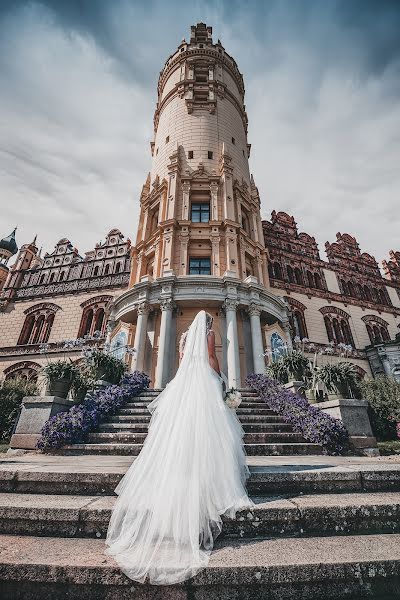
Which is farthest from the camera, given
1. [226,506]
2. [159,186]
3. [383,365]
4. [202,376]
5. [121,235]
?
[121,235]

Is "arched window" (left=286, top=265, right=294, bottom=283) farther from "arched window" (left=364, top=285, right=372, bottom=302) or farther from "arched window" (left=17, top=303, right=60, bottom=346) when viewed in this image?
"arched window" (left=17, top=303, right=60, bottom=346)

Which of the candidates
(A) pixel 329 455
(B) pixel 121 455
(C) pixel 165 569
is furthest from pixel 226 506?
(A) pixel 329 455

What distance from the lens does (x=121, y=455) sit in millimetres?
5543

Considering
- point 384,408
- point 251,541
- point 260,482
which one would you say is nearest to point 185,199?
point 384,408

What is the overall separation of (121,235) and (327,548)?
27.2m

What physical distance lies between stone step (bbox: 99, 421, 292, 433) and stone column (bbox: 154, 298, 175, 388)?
17.0 feet

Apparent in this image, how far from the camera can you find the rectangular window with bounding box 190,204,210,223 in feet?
59.1

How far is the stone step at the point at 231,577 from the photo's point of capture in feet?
6.04

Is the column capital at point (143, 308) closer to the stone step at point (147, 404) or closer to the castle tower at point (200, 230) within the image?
the castle tower at point (200, 230)

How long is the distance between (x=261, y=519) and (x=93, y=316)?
2148 cm

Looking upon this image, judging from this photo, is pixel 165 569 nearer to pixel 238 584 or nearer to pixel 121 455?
pixel 238 584

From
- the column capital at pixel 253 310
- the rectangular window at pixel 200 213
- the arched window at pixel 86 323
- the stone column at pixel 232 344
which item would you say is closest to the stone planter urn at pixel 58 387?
the stone column at pixel 232 344

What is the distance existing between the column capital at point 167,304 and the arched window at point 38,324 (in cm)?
1294

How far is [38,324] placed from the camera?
905 inches
